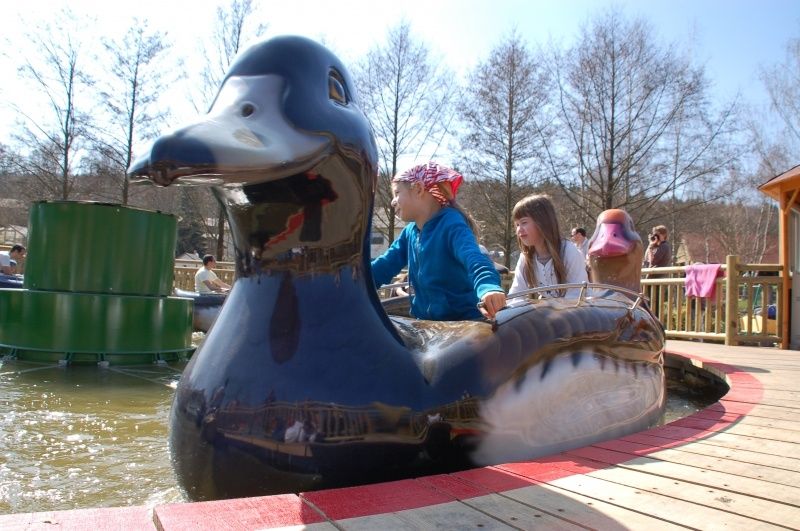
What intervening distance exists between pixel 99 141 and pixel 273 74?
1926 centimetres

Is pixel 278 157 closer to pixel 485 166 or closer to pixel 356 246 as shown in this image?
pixel 356 246

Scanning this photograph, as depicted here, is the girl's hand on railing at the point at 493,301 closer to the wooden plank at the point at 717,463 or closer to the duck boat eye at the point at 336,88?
the wooden plank at the point at 717,463

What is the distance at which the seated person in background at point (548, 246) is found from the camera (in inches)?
158

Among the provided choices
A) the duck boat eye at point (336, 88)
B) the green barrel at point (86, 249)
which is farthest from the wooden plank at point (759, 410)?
the green barrel at point (86, 249)

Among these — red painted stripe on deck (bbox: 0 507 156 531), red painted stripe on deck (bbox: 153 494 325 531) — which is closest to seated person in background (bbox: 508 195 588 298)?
red painted stripe on deck (bbox: 153 494 325 531)

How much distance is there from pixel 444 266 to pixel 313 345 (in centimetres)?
95

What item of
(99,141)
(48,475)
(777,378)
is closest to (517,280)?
(777,378)

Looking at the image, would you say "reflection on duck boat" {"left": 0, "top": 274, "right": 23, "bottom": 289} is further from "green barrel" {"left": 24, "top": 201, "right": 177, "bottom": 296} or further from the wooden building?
the wooden building

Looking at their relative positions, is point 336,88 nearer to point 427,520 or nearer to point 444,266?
point 444,266

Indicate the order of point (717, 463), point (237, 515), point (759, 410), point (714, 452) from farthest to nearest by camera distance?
point (759, 410)
point (714, 452)
point (717, 463)
point (237, 515)

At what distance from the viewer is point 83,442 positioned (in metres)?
2.96

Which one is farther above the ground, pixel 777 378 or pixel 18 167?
pixel 18 167

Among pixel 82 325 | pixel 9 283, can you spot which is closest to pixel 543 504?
pixel 82 325

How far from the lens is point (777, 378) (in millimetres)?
4793
